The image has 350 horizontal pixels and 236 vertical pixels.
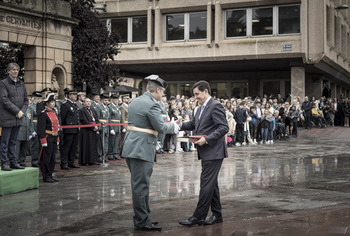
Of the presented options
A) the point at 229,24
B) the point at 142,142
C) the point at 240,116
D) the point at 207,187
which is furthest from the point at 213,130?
the point at 229,24

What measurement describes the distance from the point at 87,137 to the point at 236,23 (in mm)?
22720

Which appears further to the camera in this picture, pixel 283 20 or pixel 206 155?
pixel 283 20

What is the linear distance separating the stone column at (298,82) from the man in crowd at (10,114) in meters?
26.9

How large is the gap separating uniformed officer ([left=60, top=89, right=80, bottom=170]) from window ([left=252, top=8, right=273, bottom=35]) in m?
23.1

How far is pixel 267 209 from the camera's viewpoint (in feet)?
27.7

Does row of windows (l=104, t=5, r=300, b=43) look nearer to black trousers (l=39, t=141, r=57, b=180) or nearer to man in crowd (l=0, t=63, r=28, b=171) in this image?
black trousers (l=39, t=141, r=57, b=180)

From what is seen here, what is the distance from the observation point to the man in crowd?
34.2 feet

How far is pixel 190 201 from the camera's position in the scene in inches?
367

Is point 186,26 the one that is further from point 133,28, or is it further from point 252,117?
point 252,117

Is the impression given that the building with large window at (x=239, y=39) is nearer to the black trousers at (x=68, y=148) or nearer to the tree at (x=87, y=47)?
the tree at (x=87, y=47)

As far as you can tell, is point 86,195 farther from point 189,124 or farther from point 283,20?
point 283,20

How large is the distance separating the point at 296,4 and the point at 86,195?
27515 millimetres

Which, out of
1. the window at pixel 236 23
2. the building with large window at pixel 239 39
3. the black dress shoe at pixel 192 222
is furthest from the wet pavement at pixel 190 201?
the window at pixel 236 23

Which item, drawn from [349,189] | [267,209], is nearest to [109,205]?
[267,209]
